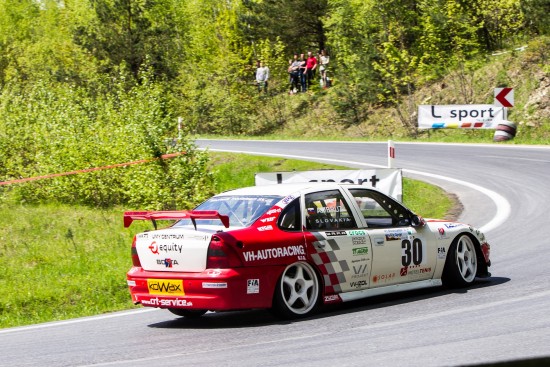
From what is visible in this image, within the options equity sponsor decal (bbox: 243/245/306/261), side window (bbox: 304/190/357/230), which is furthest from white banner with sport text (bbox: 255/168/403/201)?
equity sponsor decal (bbox: 243/245/306/261)

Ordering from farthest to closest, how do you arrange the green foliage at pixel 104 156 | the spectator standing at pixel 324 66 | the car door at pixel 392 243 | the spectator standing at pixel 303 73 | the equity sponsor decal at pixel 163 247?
the spectator standing at pixel 303 73, the spectator standing at pixel 324 66, the green foliage at pixel 104 156, the car door at pixel 392 243, the equity sponsor decal at pixel 163 247

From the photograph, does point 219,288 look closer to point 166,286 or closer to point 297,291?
point 166,286

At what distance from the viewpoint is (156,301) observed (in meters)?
8.34

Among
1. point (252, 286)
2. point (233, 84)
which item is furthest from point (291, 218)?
point (233, 84)

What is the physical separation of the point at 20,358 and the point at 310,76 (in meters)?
38.4

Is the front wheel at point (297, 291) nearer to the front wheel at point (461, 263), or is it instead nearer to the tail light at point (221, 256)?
the tail light at point (221, 256)

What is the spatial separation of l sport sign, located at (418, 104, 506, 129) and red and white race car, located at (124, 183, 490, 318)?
72.6ft

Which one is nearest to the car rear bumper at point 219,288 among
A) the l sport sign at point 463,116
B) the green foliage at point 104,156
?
the green foliage at point 104,156

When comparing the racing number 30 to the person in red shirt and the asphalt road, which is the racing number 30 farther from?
the person in red shirt

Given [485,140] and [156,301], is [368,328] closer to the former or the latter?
[156,301]

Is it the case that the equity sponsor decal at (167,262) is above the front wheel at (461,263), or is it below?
above

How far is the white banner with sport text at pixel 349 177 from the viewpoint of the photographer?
15508 millimetres

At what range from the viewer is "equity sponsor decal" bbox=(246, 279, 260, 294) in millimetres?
7945

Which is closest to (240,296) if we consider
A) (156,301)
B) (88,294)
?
(156,301)
